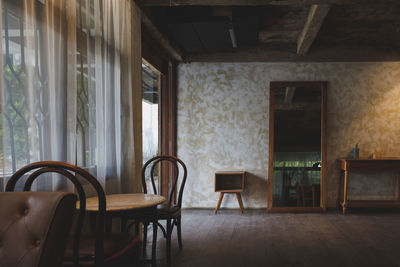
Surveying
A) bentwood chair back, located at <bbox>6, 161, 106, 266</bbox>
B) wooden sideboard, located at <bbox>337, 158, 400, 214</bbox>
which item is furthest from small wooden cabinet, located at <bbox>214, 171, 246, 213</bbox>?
bentwood chair back, located at <bbox>6, 161, 106, 266</bbox>

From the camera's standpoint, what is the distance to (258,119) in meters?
5.05

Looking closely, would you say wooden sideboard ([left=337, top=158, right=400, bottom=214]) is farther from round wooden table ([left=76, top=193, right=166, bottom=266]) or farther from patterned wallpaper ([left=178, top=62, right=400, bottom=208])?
round wooden table ([left=76, top=193, right=166, bottom=266])

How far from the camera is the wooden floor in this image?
2791mm

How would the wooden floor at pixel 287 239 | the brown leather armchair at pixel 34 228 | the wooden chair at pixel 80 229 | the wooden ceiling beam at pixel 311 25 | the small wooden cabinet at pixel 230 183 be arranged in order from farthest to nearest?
1. the small wooden cabinet at pixel 230 183
2. the wooden ceiling beam at pixel 311 25
3. the wooden floor at pixel 287 239
4. the wooden chair at pixel 80 229
5. the brown leather armchair at pixel 34 228

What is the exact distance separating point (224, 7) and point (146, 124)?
1758 mm

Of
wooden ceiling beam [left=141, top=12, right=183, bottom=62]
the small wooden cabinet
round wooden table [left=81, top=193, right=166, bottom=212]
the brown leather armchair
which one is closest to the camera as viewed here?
the brown leather armchair

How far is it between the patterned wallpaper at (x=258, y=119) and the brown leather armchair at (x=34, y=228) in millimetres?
4035

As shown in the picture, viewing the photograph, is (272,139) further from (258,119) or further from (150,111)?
(150,111)

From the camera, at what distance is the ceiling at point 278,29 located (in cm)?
354

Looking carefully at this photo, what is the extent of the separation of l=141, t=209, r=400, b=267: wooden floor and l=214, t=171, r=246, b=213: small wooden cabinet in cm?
27

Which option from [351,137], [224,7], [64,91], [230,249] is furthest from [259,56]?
[64,91]

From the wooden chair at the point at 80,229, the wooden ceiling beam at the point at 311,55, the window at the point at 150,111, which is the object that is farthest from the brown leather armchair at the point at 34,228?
the wooden ceiling beam at the point at 311,55

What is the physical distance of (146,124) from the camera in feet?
13.6

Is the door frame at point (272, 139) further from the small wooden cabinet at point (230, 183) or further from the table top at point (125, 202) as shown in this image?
the table top at point (125, 202)
